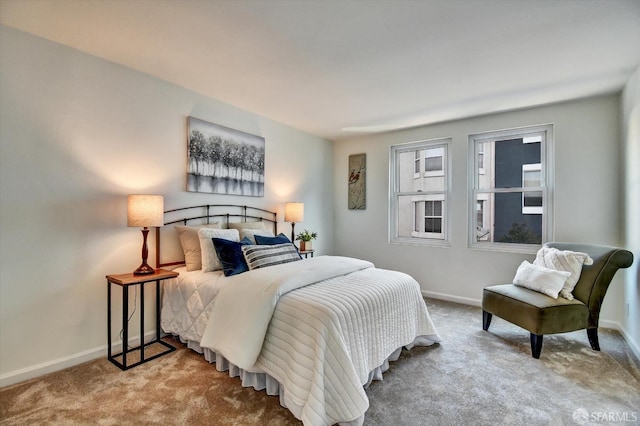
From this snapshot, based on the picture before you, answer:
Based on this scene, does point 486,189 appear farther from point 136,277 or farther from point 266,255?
point 136,277

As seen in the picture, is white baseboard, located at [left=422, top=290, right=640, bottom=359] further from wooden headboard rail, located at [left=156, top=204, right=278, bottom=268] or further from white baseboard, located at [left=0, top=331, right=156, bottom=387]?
white baseboard, located at [left=0, top=331, right=156, bottom=387]

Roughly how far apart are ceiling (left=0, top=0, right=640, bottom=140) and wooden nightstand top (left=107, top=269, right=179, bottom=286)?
1797mm

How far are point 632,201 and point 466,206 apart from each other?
155 centimetres

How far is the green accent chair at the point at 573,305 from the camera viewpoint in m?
2.46

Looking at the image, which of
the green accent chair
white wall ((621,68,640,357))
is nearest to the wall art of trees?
the green accent chair

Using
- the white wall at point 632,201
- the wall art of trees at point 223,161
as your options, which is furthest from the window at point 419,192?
the wall art of trees at point 223,161

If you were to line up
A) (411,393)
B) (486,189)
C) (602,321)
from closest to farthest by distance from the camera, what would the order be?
(411,393)
(602,321)
(486,189)

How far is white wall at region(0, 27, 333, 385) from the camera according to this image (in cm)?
209

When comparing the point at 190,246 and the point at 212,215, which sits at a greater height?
the point at 212,215

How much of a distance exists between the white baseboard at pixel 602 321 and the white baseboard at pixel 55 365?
3.63 meters

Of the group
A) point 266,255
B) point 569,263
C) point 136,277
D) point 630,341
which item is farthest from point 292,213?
point 630,341

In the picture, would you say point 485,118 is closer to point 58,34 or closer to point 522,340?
point 522,340

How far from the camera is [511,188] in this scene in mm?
3809

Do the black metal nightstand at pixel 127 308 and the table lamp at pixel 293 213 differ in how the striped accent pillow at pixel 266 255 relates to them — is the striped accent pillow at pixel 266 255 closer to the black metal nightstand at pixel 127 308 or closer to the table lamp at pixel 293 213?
the black metal nightstand at pixel 127 308
